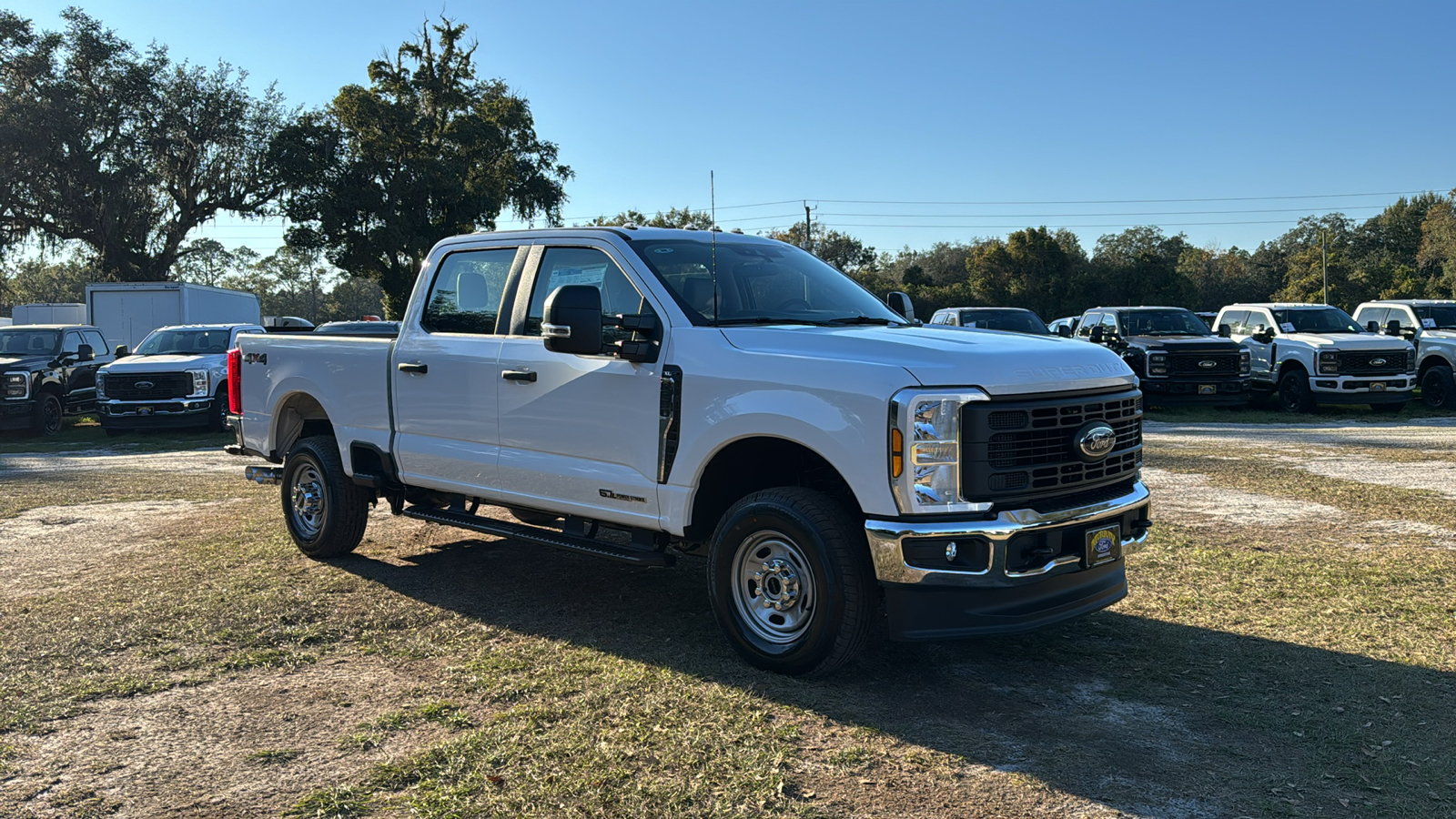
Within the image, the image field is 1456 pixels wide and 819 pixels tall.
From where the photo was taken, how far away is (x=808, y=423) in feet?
15.0

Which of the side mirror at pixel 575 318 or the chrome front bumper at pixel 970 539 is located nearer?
A: the chrome front bumper at pixel 970 539

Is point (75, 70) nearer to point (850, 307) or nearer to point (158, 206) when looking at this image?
point (158, 206)

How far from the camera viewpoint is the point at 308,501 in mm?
7457

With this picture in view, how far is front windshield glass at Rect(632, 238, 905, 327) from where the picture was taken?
5402mm

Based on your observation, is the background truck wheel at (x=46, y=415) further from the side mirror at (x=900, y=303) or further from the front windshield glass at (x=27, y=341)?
the side mirror at (x=900, y=303)

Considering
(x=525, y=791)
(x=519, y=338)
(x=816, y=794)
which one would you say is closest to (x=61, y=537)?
(x=519, y=338)

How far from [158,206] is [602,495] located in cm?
3694

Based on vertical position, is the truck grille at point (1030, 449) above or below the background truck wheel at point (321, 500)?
above

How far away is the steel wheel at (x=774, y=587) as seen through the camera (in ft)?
15.4

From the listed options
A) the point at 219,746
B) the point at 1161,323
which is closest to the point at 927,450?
the point at 219,746

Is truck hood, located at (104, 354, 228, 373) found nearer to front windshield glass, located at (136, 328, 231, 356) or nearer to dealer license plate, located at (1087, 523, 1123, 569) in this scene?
front windshield glass, located at (136, 328, 231, 356)

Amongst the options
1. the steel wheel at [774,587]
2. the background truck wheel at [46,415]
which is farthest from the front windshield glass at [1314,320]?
the background truck wheel at [46,415]

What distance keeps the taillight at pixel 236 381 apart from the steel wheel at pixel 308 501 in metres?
0.93

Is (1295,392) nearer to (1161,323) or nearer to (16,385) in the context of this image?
(1161,323)
